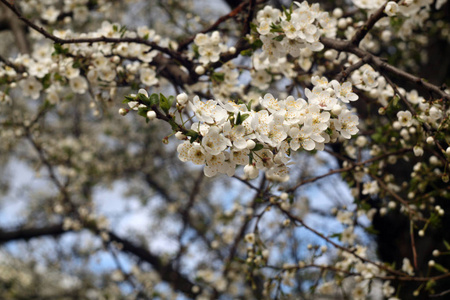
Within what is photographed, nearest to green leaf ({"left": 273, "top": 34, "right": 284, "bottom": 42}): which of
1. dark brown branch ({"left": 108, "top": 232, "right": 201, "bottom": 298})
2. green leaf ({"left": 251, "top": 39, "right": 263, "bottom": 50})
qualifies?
green leaf ({"left": 251, "top": 39, "right": 263, "bottom": 50})

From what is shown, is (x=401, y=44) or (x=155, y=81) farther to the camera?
(x=401, y=44)

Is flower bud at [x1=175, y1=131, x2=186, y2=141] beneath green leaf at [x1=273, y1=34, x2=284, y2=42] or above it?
beneath

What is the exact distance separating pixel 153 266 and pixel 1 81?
3493 mm

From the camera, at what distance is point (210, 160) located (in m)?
1.22

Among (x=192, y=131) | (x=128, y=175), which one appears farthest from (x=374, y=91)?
(x=128, y=175)

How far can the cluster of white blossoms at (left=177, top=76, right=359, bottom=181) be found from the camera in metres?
1.16

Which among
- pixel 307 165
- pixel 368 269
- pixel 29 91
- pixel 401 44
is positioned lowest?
pixel 368 269

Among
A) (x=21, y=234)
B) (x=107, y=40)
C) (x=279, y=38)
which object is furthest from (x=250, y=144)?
(x=21, y=234)

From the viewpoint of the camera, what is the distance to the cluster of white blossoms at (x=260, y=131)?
1.16 meters

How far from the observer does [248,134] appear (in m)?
1.20

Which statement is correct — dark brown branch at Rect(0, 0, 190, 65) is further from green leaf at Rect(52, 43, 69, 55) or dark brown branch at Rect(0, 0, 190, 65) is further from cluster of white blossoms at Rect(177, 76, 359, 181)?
cluster of white blossoms at Rect(177, 76, 359, 181)

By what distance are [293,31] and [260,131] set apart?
62cm

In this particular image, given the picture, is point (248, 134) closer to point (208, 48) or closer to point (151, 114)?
point (151, 114)

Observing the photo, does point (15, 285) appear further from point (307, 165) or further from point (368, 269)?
point (368, 269)
